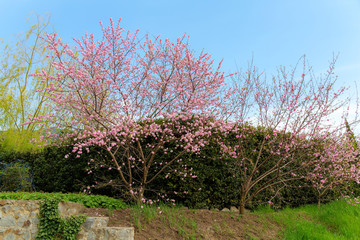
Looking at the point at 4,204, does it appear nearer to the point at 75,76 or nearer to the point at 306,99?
the point at 75,76

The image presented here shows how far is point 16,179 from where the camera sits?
365 inches

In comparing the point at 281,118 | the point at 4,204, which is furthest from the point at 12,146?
the point at 281,118

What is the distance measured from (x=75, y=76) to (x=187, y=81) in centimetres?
233

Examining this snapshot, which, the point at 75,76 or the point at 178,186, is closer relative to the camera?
the point at 75,76

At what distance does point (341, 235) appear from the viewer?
601 centimetres

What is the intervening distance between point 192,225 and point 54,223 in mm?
2486

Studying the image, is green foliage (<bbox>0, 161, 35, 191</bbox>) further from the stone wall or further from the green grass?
the green grass

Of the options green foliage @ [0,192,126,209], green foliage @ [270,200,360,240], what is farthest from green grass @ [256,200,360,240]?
green foliage @ [0,192,126,209]

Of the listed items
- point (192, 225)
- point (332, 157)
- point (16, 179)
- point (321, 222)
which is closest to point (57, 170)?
point (16, 179)

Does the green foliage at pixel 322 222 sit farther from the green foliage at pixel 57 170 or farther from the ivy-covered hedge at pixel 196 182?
the green foliage at pixel 57 170

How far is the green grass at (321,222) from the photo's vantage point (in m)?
5.66

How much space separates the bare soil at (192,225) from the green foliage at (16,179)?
479 centimetres

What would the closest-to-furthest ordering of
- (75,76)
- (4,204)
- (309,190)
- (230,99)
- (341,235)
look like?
(4,204)
(75,76)
(341,235)
(230,99)
(309,190)

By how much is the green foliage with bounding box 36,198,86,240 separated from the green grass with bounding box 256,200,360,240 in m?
3.92
